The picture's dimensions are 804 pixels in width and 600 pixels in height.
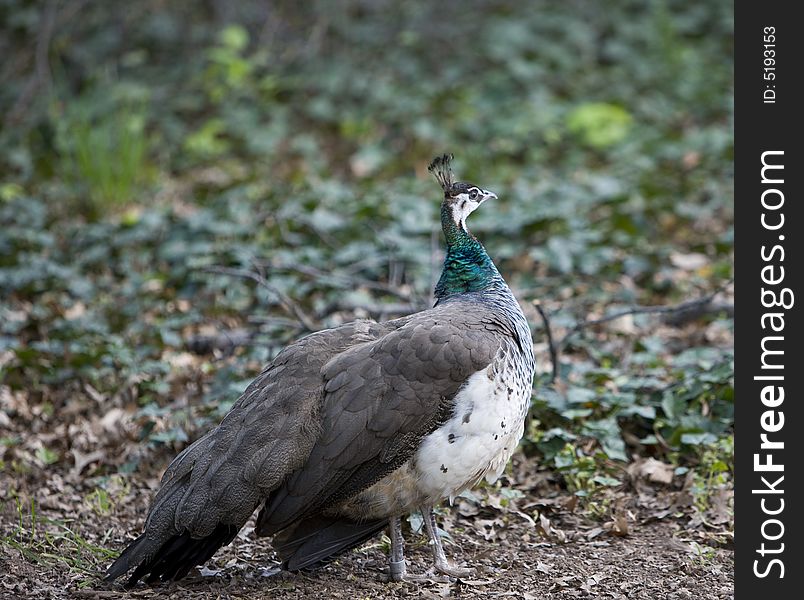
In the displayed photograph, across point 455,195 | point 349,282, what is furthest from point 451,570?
point 349,282

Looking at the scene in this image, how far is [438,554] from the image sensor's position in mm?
3838

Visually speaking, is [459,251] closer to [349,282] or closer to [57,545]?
[349,282]

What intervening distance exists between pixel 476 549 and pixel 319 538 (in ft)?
2.41

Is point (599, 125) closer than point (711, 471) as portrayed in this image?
No

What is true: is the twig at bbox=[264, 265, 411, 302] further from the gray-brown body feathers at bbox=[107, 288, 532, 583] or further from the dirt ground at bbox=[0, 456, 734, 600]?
the gray-brown body feathers at bbox=[107, 288, 532, 583]

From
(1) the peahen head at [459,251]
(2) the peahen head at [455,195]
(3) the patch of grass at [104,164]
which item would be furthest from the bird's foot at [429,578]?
(3) the patch of grass at [104,164]

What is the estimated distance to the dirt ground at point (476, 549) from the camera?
371cm

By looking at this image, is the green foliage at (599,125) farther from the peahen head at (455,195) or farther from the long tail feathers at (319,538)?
the long tail feathers at (319,538)

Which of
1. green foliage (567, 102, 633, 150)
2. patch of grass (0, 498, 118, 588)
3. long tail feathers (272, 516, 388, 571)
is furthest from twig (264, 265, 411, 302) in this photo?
green foliage (567, 102, 633, 150)

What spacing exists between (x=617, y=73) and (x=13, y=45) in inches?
234

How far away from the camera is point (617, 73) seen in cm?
1031

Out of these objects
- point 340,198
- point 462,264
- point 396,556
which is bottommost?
point 396,556
